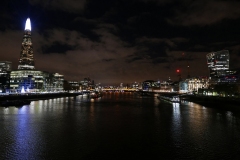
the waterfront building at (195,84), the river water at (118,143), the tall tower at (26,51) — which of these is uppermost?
the tall tower at (26,51)

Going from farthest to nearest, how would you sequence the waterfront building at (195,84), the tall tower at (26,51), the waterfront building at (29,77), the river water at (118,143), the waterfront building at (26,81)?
the tall tower at (26,51)
the waterfront building at (195,84)
the waterfront building at (29,77)
the waterfront building at (26,81)
the river water at (118,143)

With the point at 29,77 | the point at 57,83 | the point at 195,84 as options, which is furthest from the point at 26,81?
the point at 195,84

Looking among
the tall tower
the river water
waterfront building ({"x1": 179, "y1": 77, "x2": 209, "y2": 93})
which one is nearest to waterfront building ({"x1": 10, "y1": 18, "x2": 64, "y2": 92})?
the tall tower

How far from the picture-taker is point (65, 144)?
62.5 ft

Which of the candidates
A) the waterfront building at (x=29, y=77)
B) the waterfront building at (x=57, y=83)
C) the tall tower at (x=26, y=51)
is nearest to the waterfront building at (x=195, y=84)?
the waterfront building at (x=57, y=83)

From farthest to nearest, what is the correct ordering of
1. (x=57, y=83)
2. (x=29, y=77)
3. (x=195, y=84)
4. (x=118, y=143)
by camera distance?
(x=57, y=83) → (x=195, y=84) → (x=29, y=77) → (x=118, y=143)

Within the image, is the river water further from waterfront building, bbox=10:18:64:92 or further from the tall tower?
the tall tower

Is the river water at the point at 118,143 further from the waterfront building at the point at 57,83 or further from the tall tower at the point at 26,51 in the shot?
the waterfront building at the point at 57,83

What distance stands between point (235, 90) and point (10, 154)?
81078 mm

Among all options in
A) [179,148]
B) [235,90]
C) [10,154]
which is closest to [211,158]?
[179,148]

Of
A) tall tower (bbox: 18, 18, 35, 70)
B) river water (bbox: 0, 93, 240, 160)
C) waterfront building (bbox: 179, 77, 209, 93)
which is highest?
tall tower (bbox: 18, 18, 35, 70)

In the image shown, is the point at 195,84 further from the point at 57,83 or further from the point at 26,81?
Result: the point at 26,81

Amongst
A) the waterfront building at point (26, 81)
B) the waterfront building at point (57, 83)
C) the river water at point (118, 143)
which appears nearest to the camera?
the river water at point (118, 143)

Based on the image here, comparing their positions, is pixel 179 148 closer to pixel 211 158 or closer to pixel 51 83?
pixel 211 158
